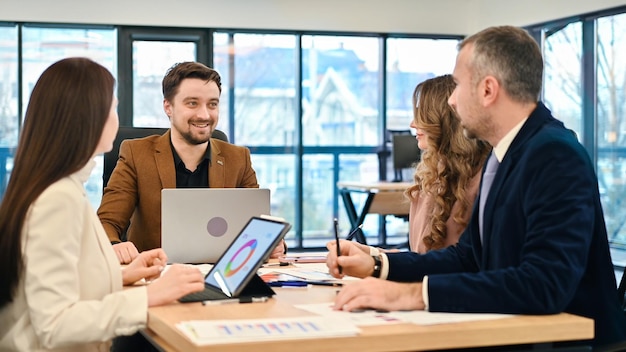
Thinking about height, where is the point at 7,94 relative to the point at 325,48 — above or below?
below

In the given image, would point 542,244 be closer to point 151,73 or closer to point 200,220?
point 200,220

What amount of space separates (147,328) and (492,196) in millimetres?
847

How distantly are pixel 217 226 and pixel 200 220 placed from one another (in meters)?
0.06

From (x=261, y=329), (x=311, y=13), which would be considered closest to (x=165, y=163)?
(x=261, y=329)

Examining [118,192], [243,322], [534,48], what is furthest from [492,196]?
[118,192]

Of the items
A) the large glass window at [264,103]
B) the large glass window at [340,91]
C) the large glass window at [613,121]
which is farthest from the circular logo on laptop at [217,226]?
the large glass window at [340,91]

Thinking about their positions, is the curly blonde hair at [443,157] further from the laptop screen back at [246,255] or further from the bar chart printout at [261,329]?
the bar chart printout at [261,329]

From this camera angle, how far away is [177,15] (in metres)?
8.20

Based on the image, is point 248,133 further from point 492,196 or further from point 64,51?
point 492,196

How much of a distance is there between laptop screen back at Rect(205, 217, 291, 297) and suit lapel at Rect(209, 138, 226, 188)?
125 cm

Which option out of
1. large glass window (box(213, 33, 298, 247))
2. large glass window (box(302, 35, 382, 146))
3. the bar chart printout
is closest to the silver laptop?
the bar chart printout

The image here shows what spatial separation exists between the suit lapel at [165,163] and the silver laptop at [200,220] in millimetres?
595

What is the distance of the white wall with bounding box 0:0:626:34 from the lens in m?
7.92

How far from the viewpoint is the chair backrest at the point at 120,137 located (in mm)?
3590
